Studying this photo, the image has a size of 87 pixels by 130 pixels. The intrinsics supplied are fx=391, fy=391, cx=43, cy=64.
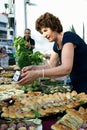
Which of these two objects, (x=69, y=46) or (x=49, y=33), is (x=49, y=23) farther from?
(x=69, y=46)

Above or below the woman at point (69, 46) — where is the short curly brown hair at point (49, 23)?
above

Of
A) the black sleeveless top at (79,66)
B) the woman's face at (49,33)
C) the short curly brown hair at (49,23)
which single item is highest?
the short curly brown hair at (49,23)

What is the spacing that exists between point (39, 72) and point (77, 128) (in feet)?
2.17

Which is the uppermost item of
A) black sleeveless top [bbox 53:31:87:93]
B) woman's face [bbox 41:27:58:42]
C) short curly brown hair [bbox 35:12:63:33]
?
short curly brown hair [bbox 35:12:63:33]

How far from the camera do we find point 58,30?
3.00 metres

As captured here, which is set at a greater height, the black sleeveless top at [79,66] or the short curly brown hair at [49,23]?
the short curly brown hair at [49,23]

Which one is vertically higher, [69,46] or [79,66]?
[69,46]

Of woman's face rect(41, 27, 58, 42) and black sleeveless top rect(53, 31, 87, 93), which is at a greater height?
woman's face rect(41, 27, 58, 42)

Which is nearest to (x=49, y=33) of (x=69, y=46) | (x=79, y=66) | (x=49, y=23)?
(x=49, y=23)

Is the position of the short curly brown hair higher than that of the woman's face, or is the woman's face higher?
the short curly brown hair

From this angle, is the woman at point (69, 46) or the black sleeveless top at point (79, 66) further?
the black sleeveless top at point (79, 66)

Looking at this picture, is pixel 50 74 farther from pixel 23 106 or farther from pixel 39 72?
pixel 23 106

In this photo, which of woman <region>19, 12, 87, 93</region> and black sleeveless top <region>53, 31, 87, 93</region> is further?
black sleeveless top <region>53, 31, 87, 93</region>

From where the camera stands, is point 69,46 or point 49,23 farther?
point 49,23
